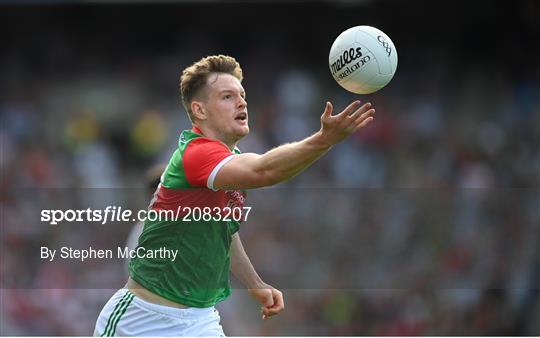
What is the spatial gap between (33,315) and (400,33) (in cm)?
717

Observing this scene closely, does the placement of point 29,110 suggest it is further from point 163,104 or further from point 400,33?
point 400,33

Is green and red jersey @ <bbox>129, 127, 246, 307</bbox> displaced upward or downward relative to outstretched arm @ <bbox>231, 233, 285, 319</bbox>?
upward

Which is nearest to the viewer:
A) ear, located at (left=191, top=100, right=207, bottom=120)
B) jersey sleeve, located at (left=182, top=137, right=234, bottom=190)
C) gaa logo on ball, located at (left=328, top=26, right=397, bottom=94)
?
jersey sleeve, located at (left=182, top=137, right=234, bottom=190)

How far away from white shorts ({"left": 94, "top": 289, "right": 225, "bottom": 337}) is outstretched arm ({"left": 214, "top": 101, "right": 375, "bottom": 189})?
2.63 feet

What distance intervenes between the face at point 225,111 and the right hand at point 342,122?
910mm

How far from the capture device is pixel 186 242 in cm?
517

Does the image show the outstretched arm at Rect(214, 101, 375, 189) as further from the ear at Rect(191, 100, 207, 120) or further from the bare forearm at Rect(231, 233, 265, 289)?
the bare forearm at Rect(231, 233, 265, 289)

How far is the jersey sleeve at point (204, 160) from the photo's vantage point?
16.0 ft

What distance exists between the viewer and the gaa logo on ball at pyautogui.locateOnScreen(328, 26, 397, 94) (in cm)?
511

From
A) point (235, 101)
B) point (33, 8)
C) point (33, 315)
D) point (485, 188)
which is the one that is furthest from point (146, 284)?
point (33, 8)

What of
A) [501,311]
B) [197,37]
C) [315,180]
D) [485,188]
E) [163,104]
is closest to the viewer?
[501,311]

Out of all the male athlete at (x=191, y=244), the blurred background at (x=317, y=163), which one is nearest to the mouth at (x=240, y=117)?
the male athlete at (x=191, y=244)

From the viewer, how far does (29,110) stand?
561 inches

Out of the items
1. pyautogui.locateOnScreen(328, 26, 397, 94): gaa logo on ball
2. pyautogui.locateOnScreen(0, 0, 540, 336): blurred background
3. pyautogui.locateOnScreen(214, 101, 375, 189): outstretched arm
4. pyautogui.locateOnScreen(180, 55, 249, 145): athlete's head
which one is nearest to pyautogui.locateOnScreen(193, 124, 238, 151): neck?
pyautogui.locateOnScreen(180, 55, 249, 145): athlete's head
